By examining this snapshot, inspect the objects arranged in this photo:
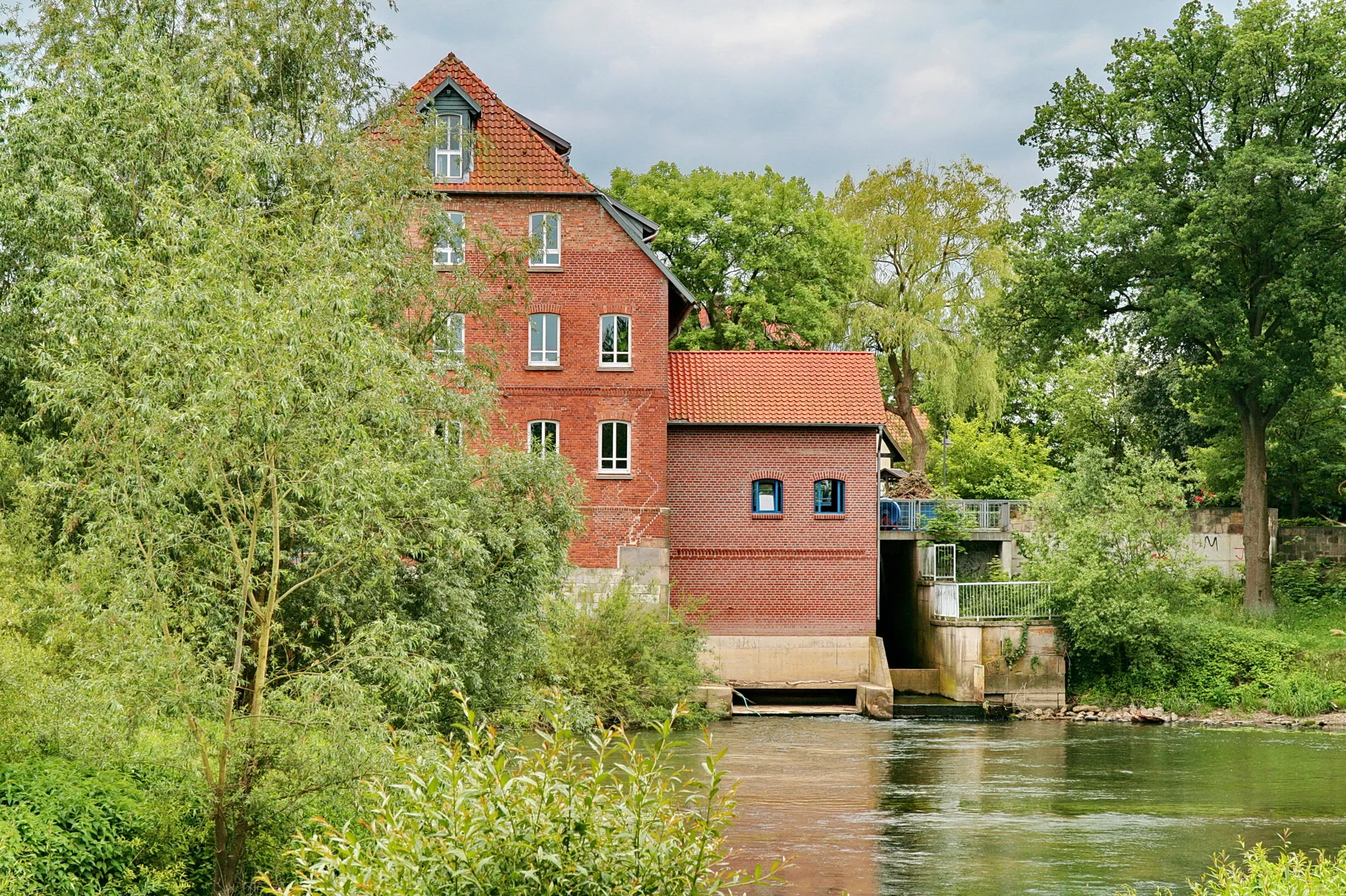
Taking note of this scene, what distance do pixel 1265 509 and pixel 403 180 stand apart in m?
24.5

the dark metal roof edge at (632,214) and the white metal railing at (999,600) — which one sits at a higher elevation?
the dark metal roof edge at (632,214)

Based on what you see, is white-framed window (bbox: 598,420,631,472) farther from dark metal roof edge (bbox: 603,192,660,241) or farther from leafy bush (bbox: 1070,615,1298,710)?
leafy bush (bbox: 1070,615,1298,710)

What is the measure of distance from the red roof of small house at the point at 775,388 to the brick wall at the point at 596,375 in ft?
5.29

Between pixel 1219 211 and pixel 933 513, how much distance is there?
11309 mm

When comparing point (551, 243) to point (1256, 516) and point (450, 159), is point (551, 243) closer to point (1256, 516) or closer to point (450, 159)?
point (450, 159)

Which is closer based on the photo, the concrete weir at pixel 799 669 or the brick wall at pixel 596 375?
the brick wall at pixel 596 375

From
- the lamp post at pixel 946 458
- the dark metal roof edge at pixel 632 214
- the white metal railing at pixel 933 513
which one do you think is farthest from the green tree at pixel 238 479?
the lamp post at pixel 946 458

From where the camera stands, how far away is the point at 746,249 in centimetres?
4109

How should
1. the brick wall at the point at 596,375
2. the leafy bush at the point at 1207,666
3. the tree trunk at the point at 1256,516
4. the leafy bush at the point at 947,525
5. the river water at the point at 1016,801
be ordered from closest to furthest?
the river water at the point at 1016,801 < the leafy bush at the point at 1207,666 < the brick wall at the point at 596,375 < the tree trunk at the point at 1256,516 < the leafy bush at the point at 947,525

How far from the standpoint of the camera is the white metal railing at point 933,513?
123ft

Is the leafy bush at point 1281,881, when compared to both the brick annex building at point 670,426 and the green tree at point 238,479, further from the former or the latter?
the brick annex building at point 670,426

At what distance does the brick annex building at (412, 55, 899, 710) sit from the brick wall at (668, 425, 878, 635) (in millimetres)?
37

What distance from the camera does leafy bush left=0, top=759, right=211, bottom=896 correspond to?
10.5 metres

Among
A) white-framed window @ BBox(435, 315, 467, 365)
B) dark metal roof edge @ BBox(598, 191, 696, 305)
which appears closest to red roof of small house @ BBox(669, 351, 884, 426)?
dark metal roof edge @ BBox(598, 191, 696, 305)
